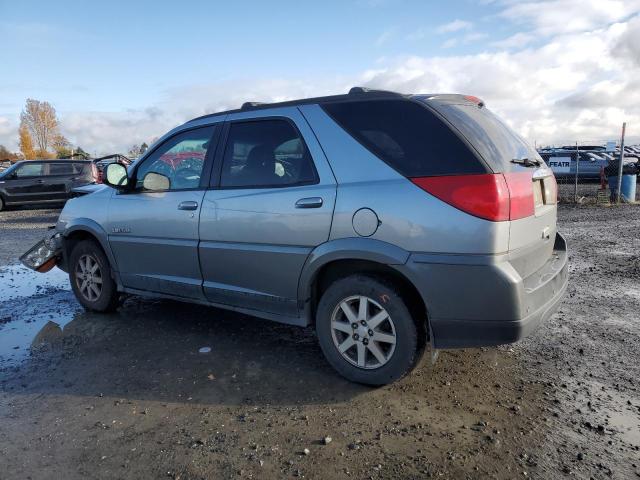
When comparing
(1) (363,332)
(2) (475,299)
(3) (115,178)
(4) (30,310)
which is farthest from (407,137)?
(4) (30,310)

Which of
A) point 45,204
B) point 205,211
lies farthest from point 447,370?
point 45,204

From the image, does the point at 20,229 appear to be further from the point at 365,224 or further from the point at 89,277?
the point at 365,224

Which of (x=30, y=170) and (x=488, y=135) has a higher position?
(x=488, y=135)

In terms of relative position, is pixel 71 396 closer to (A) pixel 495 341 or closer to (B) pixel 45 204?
(A) pixel 495 341

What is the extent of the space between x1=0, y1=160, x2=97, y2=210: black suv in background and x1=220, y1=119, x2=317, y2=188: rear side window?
14.6 meters

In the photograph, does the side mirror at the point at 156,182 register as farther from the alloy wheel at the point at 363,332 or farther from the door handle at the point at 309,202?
the alloy wheel at the point at 363,332

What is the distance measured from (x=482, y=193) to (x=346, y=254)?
36.8 inches

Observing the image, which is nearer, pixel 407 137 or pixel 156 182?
pixel 407 137

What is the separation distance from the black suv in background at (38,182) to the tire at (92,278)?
12799 millimetres

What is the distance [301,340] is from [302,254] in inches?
45.2

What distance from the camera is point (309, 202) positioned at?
11.6 ft

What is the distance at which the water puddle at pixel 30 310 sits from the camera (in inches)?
179

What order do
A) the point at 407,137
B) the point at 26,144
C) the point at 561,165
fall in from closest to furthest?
the point at 407,137 → the point at 561,165 → the point at 26,144

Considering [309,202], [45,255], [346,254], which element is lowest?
[45,255]
